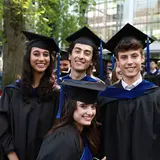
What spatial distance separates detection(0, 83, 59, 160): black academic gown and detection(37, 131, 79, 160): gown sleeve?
865 mm

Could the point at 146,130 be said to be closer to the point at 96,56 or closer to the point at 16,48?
the point at 96,56

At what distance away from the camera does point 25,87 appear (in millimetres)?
2961

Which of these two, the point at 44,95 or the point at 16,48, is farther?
the point at 16,48

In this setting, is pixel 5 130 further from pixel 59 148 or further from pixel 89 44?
pixel 89 44

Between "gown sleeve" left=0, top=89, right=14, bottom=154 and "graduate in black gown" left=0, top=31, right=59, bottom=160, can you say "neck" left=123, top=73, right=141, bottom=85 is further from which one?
"gown sleeve" left=0, top=89, right=14, bottom=154

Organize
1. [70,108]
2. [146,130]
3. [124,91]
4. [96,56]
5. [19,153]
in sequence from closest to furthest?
[70,108]
[146,130]
[124,91]
[19,153]
[96,56]

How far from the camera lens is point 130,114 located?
259 cm

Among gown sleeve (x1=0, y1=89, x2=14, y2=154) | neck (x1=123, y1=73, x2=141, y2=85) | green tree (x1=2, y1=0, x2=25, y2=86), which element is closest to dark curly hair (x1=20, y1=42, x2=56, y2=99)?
gown sleeve (x1=0, y1=89, x2=14, y2=154)

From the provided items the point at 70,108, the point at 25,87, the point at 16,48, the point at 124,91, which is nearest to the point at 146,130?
the point at 124,91

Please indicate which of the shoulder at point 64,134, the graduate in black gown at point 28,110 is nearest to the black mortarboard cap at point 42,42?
the graduate in black gown at point 28,110

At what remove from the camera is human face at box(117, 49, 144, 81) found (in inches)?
102

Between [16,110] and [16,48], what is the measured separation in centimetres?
366

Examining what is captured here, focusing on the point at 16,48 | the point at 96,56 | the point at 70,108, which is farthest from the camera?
the point at 16,48

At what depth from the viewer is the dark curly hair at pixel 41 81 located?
116 inches
